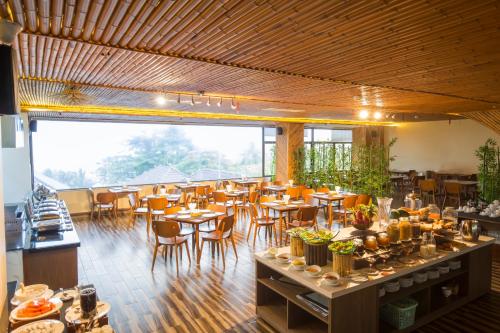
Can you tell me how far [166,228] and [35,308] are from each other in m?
3.07

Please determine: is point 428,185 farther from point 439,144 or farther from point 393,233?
point 393,233

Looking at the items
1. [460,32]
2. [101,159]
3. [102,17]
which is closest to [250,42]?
[102,17]

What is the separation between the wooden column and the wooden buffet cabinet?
7974mm

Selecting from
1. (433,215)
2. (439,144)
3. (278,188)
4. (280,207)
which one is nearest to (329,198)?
(280,207)

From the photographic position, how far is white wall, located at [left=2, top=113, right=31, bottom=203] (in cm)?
721

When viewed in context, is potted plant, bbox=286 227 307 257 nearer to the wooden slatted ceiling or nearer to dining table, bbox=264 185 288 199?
the wooden slatted ceiling

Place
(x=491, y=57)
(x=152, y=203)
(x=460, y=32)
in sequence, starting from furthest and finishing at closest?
1. (x=152, y=203)
2. (x=491, y=57)
3. (x=460, y=32)

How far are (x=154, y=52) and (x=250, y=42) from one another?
924 mm

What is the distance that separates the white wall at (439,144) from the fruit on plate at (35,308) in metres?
14.0

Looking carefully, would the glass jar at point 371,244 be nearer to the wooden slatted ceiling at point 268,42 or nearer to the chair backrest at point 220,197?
the wooden slatted ceiling at point 268,42

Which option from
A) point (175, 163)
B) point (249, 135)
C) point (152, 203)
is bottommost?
point (152, 203)

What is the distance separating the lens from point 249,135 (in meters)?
13.1

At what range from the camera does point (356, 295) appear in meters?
2.88

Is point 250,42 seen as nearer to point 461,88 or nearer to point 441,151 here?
point 461,88
